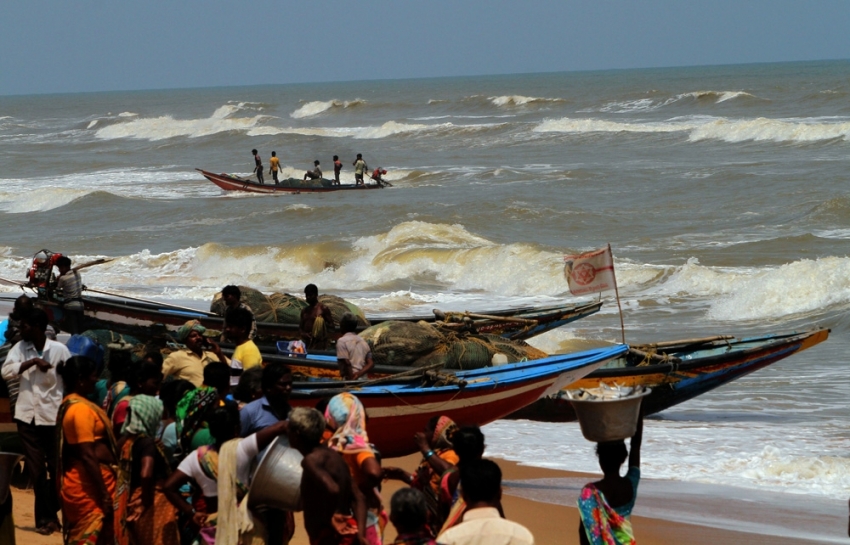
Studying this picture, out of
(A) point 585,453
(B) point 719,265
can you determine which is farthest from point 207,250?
(A) point 585,453

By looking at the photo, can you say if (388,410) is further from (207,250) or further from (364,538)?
(207,250)

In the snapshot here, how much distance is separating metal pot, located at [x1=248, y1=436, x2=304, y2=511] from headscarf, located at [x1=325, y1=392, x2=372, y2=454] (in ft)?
0.59

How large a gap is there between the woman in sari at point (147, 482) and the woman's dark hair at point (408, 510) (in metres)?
1.27

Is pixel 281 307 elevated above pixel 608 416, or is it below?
below

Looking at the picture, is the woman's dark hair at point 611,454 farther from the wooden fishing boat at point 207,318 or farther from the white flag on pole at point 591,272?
the wooden fishing boat at point 207,318

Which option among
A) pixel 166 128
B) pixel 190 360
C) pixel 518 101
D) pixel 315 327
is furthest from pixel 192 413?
pixel 518 101

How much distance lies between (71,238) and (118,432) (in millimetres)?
20398

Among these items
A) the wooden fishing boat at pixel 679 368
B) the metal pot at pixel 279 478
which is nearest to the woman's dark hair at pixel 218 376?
the metal pot at pixel 279 478

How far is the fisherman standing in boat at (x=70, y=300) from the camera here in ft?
31.7

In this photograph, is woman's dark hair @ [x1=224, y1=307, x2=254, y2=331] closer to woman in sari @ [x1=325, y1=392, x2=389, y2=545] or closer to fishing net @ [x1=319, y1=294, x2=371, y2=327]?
woman in sari @ [x1=325, y1=392, x2=389, y2=545]

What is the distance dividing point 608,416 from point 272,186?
26309mm

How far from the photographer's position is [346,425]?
408 cm

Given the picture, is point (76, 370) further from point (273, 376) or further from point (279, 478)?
point (279, 478)

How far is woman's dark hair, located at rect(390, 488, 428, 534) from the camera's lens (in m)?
3.49
